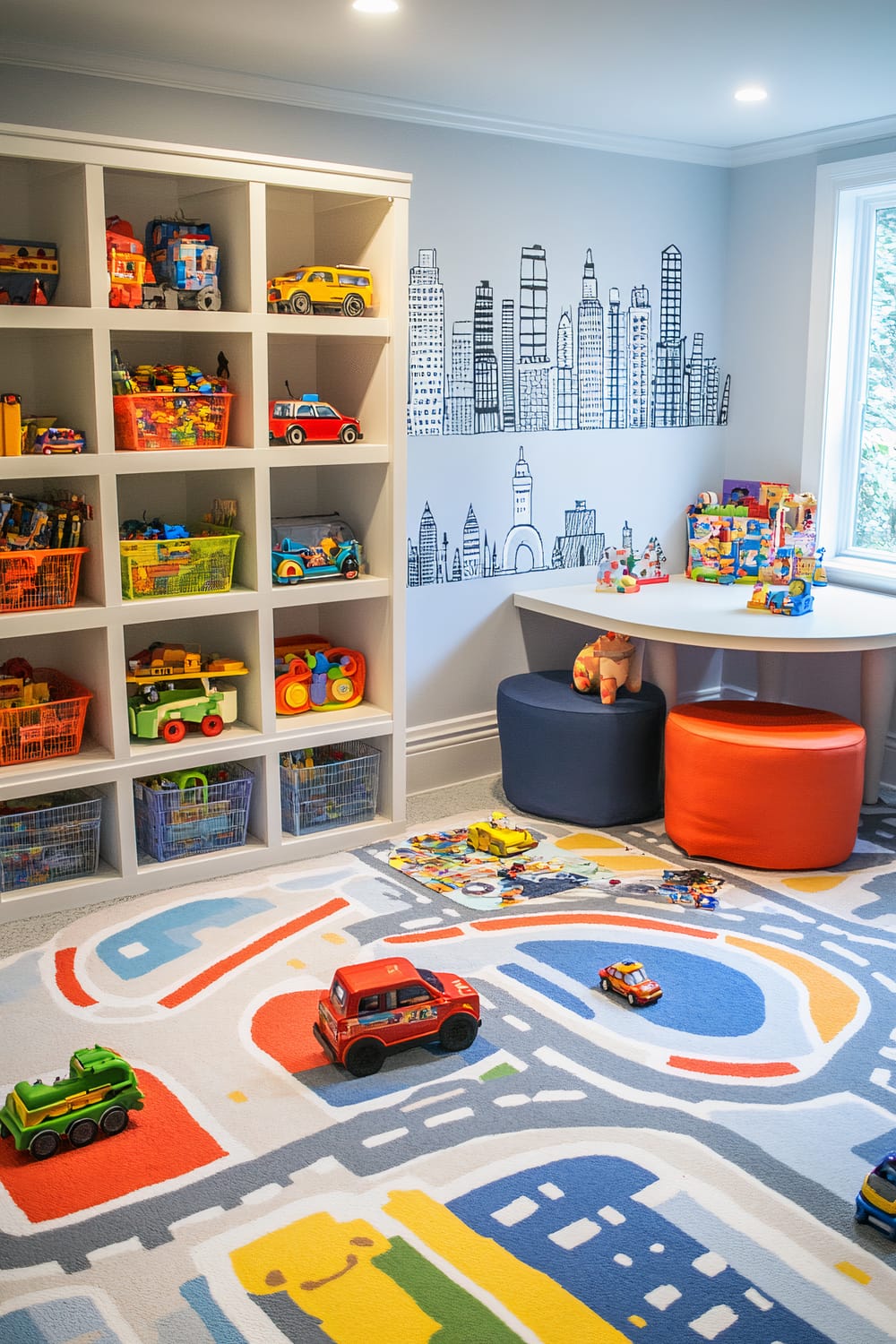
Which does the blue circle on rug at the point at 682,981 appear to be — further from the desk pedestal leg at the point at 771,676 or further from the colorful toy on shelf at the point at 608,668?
the desk pedestal leg at the point at 771,676

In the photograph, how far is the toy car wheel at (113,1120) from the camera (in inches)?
90.3

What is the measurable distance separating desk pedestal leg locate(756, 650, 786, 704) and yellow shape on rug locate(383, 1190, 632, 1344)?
2.77m

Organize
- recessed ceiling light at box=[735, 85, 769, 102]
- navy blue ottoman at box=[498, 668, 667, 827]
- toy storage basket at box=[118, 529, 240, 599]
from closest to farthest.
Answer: toy storage basket at box=[118, 529, 240, 599], recessed ceiling light at box=[735, 85, 769, 102], navy blue ottoman at box=[498, 668, 667, 827]

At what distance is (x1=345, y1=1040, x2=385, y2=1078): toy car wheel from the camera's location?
Result: 2484 millimetres

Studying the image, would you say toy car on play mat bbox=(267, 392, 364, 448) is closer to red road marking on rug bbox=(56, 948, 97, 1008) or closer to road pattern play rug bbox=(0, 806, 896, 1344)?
road pattern play rug bbox=(0, 806, 896, 1344)

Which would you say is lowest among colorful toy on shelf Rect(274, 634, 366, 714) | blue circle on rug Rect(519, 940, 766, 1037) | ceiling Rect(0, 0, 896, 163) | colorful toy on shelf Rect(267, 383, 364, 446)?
blue circle on rug Rect(519, 940, 766, 1037)

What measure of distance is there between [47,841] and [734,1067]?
1.84m

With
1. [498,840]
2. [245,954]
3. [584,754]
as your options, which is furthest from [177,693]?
[584,754]

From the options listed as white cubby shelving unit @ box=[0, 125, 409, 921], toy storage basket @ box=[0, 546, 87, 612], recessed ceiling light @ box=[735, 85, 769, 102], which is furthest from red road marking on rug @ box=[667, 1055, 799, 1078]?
recessed ceiling light @ box=[735, 85, 769, 102]

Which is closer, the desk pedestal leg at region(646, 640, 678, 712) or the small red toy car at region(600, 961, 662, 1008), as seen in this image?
the small red toy car at region(600, 961, 662, 1008)

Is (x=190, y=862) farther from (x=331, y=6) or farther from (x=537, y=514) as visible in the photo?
(x=331, y=6)

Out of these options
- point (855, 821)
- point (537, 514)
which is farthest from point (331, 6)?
point (855, 821)

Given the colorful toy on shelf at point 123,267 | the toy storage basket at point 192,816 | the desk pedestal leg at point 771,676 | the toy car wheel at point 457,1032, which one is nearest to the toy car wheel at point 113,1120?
the toy car wheel at point 457,1032

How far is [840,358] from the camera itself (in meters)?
4.47
